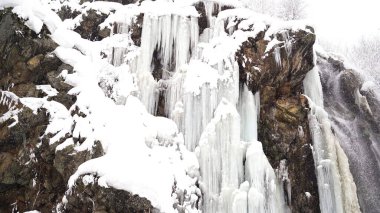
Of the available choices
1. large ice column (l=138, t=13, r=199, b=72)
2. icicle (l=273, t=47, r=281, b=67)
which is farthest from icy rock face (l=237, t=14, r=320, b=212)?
large ice column (l=138, t=13, r=199, b=72)

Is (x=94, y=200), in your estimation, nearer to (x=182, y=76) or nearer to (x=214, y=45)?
(x=182, y=76)

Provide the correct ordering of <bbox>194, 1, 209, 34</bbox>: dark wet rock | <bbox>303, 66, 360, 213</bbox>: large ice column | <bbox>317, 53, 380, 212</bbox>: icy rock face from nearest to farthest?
<bbox>303, 66, 360, 213</bbox>: large ice column < <bbox>194, 1, 209, 34</bbox>: dark wet rock < <bbox>317, 53, 380, 212</bbox>: icy rock face

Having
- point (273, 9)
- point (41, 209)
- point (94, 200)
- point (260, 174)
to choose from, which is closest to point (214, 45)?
point (260, 174)

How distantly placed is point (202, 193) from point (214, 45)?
3.73 metres

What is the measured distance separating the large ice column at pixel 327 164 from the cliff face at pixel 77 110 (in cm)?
25

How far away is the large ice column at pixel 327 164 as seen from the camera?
9.03 metres

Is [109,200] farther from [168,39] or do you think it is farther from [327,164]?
[327,164]

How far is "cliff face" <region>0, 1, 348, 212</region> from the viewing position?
26.3ft

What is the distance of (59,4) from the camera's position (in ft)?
36.0

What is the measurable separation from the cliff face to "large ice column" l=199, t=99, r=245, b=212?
128cm

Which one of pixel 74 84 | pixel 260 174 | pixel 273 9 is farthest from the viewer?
pixel 273 9

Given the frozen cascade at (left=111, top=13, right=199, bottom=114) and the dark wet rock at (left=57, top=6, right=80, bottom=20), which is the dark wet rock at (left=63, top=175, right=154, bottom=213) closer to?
the frozen cascade at (left=111, top=13, right=199, bottom=114)

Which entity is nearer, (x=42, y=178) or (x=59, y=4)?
(x=42, y=178)

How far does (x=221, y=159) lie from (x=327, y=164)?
114 inches
